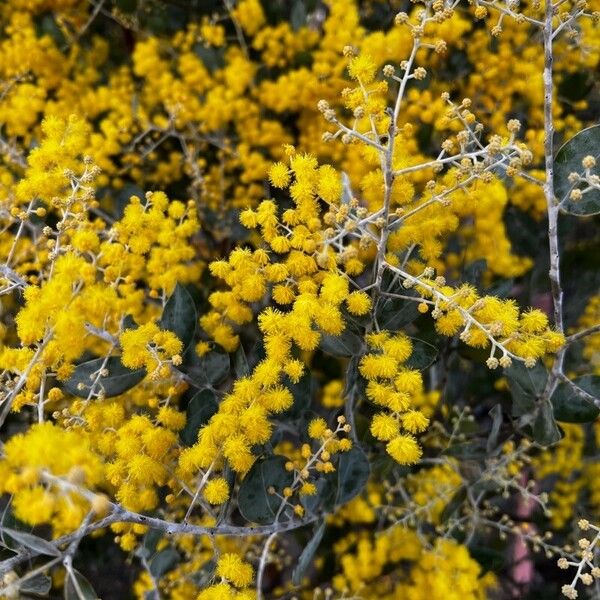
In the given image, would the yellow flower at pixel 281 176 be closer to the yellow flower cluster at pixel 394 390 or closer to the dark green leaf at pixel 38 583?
the yellow flower cluster at pixel 394 390

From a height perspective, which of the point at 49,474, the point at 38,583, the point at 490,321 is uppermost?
the point at 49,474

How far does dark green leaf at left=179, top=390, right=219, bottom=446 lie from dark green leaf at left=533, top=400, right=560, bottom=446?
1.97 feet

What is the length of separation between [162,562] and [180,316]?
0.63m

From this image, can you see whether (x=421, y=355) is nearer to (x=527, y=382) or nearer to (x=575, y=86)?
(x=527, y=382)

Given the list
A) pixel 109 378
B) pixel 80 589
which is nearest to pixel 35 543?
pixel 80 589

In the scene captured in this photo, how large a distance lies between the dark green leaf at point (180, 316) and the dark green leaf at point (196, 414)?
0.10m

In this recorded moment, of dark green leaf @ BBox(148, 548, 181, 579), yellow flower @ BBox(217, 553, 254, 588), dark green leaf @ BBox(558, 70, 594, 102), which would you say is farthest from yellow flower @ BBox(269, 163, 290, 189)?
dark green leaf @ BBox(558, 70, 594, 102)

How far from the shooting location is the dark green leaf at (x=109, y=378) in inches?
48.4

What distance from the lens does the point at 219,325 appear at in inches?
52.5

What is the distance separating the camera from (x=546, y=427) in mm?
1229

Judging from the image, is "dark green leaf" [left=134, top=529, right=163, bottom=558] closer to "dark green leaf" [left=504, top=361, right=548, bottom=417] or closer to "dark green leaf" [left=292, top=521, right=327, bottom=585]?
"dark green leaf" [left=292, top=521, right=327, bottom=585]

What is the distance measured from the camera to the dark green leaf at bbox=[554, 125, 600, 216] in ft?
3.85

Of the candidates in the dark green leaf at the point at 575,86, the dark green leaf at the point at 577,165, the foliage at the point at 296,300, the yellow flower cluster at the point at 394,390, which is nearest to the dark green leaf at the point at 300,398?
the foliage at the point at 296,300

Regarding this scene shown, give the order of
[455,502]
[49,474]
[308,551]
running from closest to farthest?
[49,474] < [308,551] < [455,502]
